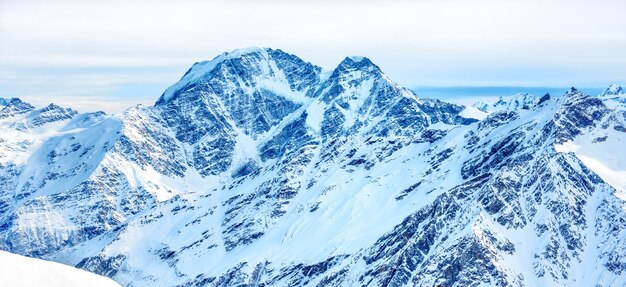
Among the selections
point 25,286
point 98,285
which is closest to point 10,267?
point 25,286

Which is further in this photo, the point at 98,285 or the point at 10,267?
the point at 98,285

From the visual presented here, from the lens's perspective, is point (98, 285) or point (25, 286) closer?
point (25, 286)

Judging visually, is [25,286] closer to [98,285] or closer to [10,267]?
[10,267]

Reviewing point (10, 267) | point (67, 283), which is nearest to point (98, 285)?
point (67, 283)

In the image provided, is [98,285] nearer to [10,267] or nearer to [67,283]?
[67,283]
